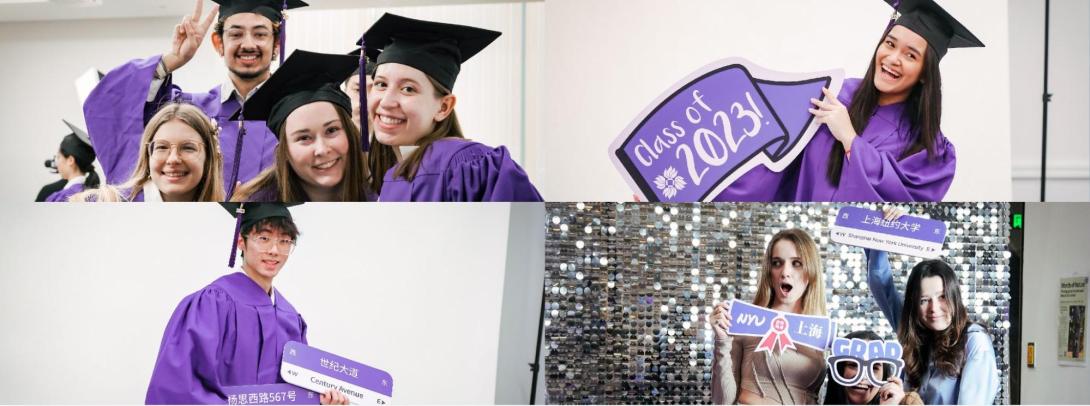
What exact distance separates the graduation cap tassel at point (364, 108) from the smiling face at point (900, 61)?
1.92 meters

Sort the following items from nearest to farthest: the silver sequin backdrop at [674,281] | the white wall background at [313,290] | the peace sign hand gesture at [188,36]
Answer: the silver sequin backdrop at [674,281], the white wall background at [313,290], the peace sign hand gesture at [188,36]

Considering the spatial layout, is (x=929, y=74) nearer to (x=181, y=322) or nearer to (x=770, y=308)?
(x=770, y=308)

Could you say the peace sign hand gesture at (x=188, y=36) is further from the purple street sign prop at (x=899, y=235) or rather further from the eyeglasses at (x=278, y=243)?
the purple street sign prop at (x=899, y=235)

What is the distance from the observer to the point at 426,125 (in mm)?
3455

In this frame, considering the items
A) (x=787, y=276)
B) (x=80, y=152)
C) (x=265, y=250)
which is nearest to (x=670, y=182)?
(x=787, y=276)

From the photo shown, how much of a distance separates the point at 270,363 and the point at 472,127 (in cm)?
115

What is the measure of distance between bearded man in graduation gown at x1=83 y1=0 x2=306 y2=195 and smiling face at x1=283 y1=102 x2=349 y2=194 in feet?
0.34

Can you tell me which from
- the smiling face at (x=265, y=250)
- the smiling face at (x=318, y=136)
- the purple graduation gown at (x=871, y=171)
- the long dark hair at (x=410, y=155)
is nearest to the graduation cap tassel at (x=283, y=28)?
the smiling face at (x=318, y=136)

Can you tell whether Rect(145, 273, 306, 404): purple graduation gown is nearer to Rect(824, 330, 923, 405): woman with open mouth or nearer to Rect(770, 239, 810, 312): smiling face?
Rect(770, 239, 810, 312): smiling face

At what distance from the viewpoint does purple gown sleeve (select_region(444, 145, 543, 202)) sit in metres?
3.41

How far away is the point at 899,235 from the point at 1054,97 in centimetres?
82

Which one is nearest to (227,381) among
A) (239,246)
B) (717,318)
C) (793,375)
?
(239,246)

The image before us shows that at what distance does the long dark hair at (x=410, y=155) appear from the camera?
3432 mm

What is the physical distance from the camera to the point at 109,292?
11.4 ft
